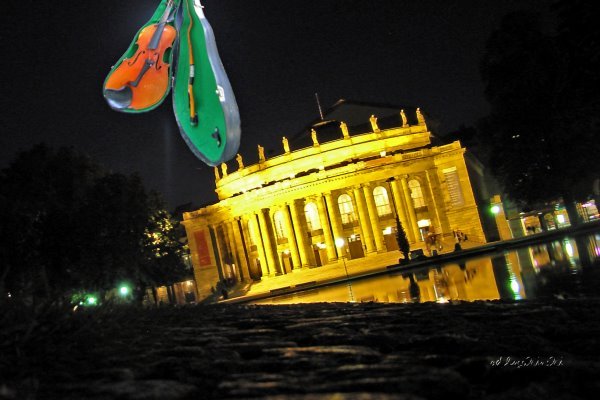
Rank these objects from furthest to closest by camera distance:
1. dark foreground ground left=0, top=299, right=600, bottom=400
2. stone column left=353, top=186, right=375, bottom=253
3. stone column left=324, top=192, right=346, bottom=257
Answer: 1. stone column left=324, top=192, right=346, bottom=257
2. stone column left=353, top=186, right=375, bottom=253
3. dark foreground ground left=0, top=299, right=600, bottom=400

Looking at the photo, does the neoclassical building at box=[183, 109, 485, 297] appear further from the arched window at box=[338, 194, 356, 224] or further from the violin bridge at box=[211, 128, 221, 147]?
the violin bridge at box=[211, 128, 221, 147]

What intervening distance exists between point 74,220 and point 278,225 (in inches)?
1256

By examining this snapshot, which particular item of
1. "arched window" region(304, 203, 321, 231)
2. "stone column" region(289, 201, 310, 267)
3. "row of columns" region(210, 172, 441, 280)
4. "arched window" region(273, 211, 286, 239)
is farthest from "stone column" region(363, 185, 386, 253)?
"arched window" region(273, 211, 286, 239)

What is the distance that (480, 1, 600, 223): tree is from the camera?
1455 inches

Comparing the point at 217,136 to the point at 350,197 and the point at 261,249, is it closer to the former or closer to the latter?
the point at 350,197

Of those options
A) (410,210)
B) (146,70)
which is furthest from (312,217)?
(146,70)

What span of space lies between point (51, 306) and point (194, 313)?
3.86m

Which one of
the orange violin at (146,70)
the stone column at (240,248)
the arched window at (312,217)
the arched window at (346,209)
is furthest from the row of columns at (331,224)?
the orange violin at (146,70)

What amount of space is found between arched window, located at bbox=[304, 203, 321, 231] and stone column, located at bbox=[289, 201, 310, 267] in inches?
75.6

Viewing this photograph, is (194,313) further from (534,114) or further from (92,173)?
(534,114)

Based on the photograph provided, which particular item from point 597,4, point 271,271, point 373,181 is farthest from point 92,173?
point 597,4

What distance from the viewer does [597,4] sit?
546 inches

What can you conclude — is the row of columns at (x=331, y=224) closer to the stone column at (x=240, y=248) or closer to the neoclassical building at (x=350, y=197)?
the neoclassical building at (x=350, y=197)

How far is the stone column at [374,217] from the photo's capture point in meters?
56.8
